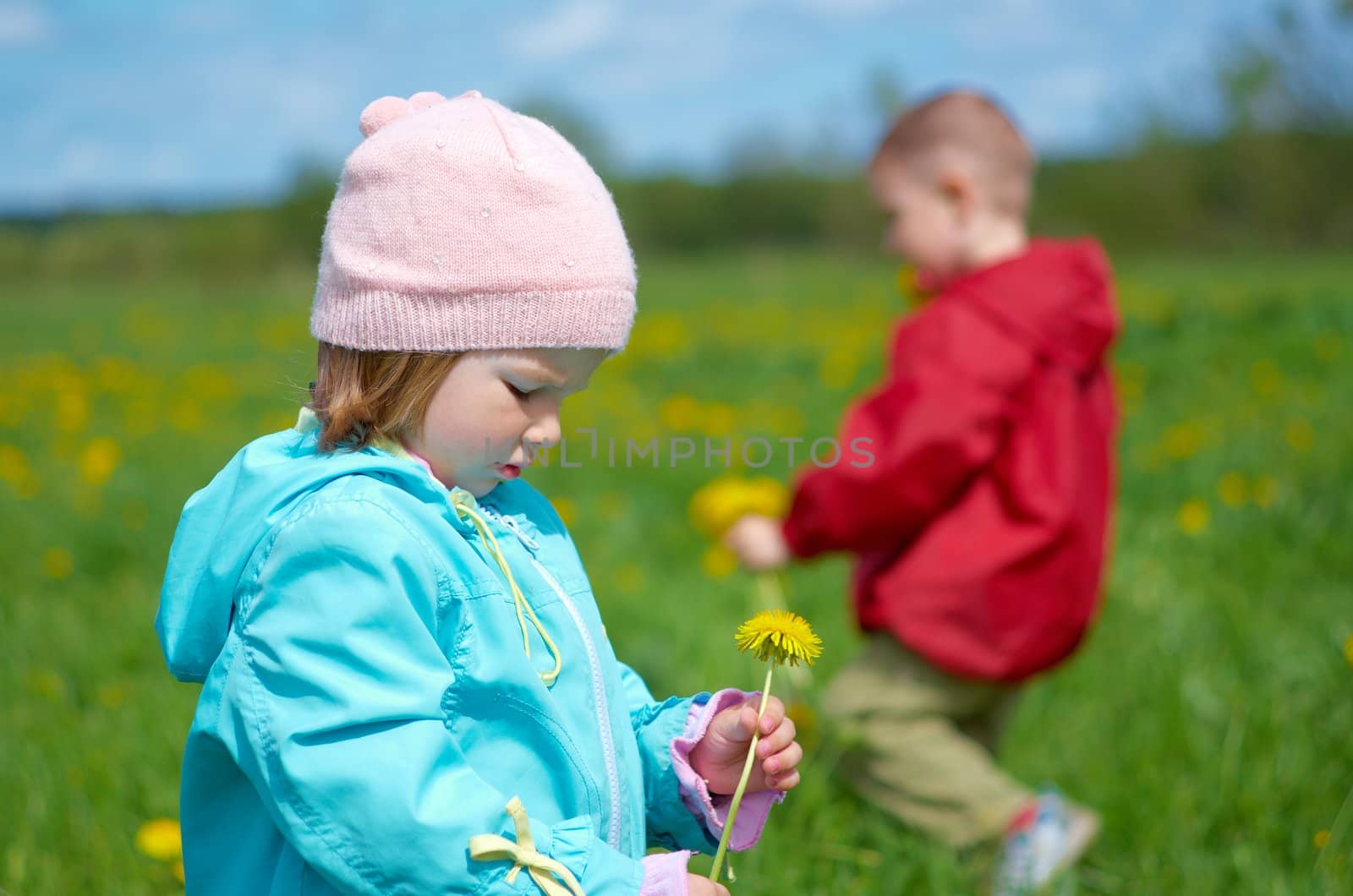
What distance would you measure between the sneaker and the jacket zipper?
3.91 feet

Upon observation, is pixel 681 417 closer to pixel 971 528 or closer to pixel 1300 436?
pixel 1300 436

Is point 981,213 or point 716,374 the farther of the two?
point 716,374

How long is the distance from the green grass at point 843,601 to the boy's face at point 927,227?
1.12m

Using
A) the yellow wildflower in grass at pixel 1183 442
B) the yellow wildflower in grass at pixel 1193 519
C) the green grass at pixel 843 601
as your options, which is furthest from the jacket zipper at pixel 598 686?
the yellow wildflower in grass at pixel 1183 442

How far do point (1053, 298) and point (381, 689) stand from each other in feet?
6.12

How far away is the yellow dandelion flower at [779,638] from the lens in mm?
1092

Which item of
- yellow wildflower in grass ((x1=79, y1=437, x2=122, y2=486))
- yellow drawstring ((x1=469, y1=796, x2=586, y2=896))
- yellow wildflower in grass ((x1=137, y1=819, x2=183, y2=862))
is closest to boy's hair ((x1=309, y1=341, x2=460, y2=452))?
yellow drawstring ((x1=469, y1=796, x2=586, y2=896))

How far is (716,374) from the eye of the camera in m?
7.51

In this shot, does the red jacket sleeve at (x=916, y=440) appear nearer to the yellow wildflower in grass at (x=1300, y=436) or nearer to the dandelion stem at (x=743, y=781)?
the dandelion stem at (x=743, y=781)

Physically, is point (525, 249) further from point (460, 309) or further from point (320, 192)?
point (320, 192)

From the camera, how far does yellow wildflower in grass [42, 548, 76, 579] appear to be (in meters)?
3.69

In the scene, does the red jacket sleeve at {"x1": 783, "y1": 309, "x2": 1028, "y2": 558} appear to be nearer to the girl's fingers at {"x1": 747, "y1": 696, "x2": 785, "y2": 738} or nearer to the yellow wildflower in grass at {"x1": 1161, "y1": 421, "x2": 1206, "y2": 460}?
the girl's fingers at {"x1": 747, "y1": 696, "x2": 785, "y2": 738}

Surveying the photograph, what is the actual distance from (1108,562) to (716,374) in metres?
4.01

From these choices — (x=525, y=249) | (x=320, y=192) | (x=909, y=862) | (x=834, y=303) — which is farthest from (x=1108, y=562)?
(x=320, y=192)
